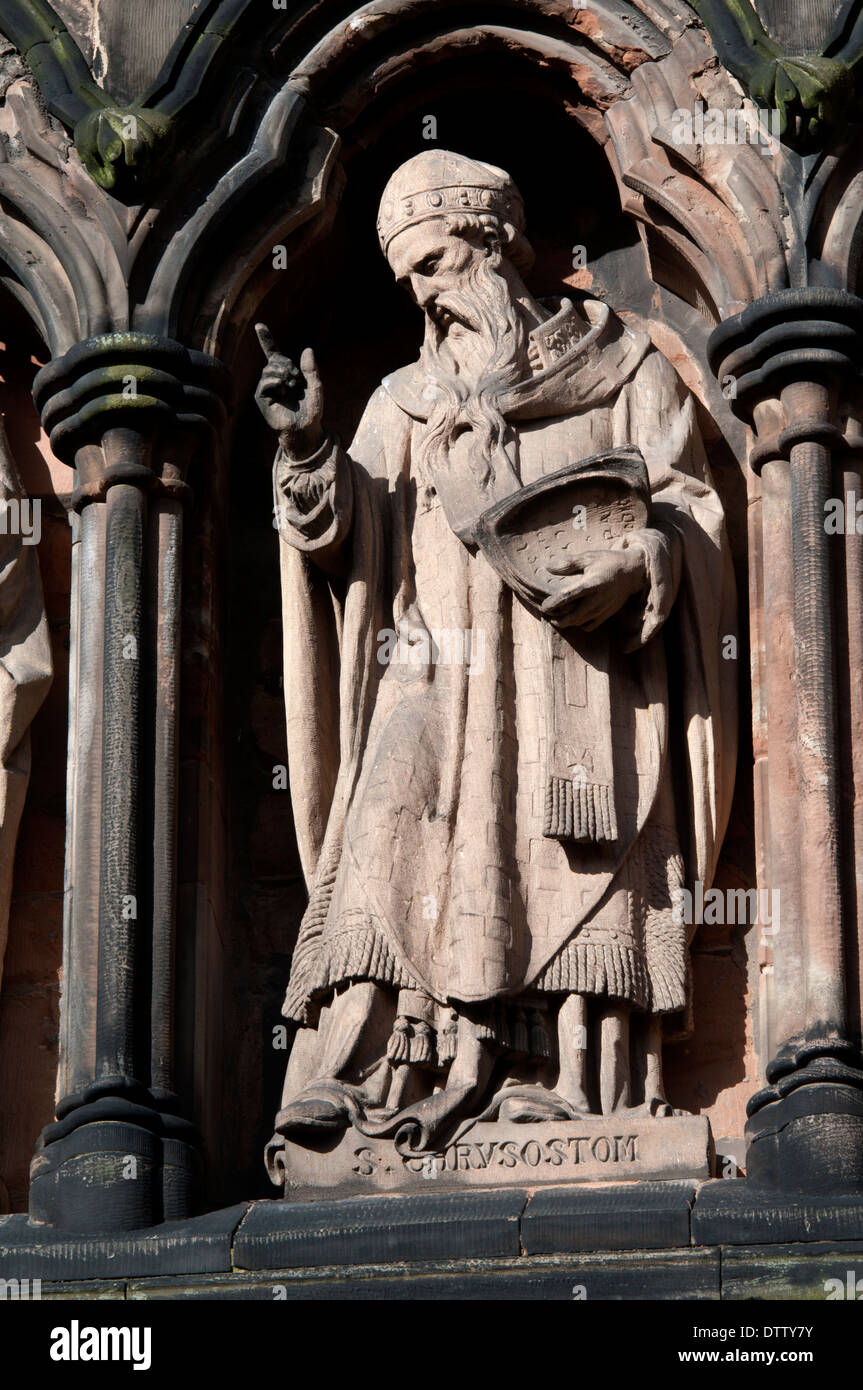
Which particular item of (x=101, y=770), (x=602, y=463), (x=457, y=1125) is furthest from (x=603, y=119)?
(x=457, y=1125)

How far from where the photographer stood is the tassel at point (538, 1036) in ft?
32.1

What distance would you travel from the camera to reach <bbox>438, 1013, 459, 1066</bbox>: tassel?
32.1 feet

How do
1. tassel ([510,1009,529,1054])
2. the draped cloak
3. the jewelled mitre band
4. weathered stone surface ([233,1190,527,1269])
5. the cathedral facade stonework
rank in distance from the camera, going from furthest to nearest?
the jewelled mitre band → the draped cloak → tassel ([510,1009,529,1054]) → the cathedral facade stonework → weathered stone surface ([233,1190,527,1269])

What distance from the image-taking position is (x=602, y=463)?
32.8 feet

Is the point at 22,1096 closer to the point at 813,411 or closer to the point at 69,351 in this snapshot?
the point at 69,351

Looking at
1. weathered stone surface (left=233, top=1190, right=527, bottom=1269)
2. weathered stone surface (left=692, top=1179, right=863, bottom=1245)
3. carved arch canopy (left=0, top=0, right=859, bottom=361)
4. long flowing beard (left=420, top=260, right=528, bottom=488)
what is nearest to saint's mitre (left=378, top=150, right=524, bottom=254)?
long flowing beard (left=420, top=260, right=528, bottom=488)

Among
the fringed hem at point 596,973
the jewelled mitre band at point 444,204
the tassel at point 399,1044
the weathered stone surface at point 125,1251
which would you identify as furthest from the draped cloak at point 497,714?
the weathered stone surface at point 125,1251

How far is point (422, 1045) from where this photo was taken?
32.0 feet

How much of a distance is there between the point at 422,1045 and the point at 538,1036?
1.06 feet

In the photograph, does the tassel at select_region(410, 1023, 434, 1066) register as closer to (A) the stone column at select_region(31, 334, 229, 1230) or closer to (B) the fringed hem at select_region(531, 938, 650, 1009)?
(B) the fringed hem at select_region(531, 938, 650, 1009)

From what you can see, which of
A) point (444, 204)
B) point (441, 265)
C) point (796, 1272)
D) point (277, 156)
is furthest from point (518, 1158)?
point (277, 156)

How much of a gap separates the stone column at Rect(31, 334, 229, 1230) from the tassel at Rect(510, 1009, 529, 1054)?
3.09 feet

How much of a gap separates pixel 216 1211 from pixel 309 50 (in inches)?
144
